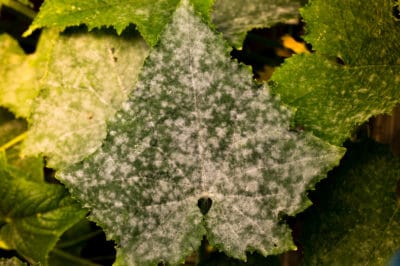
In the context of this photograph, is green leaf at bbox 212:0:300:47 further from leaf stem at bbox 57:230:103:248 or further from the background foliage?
leaf stem at bbox 57:230:103:248

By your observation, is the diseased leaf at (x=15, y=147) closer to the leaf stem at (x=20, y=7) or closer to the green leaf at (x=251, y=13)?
the leaf stem at (x=20, y=7)

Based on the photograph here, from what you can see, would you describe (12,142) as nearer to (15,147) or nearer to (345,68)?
(15,147)

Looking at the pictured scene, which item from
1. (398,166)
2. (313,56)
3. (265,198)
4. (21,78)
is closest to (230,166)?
(265,198)

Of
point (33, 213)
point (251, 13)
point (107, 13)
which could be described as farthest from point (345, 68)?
point (33, 213)

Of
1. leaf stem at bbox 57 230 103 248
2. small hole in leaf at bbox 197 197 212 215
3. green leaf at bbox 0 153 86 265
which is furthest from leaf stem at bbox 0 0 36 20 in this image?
small hole in leaf at bbox 197 197 212 215

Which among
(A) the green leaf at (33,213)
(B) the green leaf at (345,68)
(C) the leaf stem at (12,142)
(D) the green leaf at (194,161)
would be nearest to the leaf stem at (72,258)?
(A) the green leaf at (33,213)

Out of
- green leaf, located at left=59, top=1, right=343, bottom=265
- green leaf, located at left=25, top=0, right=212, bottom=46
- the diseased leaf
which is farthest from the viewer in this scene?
the diseased leaf
